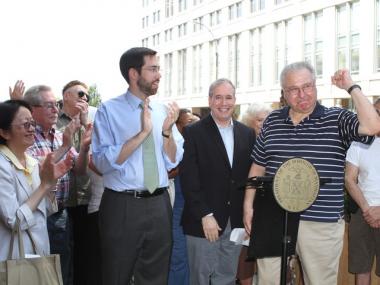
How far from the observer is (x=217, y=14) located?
50.4m

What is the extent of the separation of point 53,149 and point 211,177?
138 centimetres

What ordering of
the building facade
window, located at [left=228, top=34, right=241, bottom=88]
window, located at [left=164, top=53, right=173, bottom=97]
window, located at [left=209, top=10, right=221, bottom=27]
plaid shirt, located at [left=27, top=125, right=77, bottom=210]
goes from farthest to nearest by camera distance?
window, located at [left=164, top=53, right=173, bottom=97], window, located at [left=209, top=10, right=221, bottom=27], window, located at [left=228, top=34, right=241, bottom=88], the building facade, plaid shirt, located at [left=27, top=125, right=77, bottom=210]

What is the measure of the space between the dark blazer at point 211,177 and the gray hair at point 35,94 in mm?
1302

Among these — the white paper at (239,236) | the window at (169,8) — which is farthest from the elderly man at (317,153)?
the window at (169,8)

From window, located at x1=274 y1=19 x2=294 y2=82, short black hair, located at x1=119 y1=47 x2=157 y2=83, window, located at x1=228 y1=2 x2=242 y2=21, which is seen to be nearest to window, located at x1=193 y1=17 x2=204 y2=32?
window, located at x1=228 y1=2 x2=242 y2=21

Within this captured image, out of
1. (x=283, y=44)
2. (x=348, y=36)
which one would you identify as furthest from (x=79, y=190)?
(x=283, y=44)

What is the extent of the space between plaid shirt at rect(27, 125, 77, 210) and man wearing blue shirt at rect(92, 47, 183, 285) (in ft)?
1.96

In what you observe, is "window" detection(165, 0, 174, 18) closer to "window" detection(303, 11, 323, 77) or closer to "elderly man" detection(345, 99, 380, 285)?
"window" detection(303, 11, 323, 77)

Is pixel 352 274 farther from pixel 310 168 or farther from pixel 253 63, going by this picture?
pixel 253 63

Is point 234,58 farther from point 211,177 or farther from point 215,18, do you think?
point 211,177

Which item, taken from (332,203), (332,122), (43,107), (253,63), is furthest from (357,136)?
(253,63)

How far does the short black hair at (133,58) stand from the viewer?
4023mm

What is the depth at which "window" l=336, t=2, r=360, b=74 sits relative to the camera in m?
33.2

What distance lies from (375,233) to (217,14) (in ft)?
155
